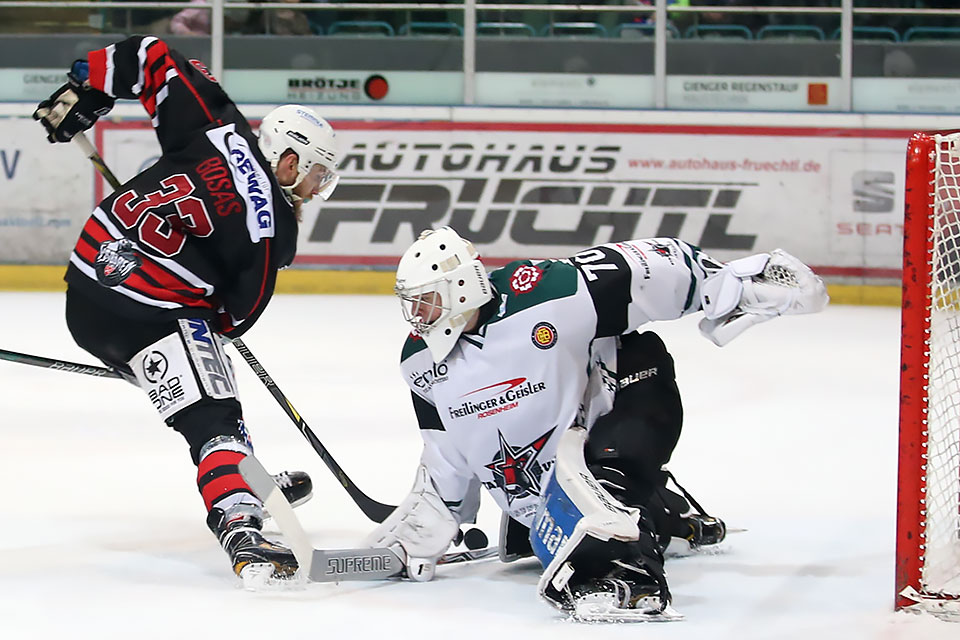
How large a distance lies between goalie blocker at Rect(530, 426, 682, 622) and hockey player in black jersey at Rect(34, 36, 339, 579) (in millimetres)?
689

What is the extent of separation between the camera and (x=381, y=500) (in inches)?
133

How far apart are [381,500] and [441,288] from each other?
105 centimetres

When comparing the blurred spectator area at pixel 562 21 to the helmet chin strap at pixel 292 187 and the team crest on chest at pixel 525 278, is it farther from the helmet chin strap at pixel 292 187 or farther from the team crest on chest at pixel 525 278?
the team crest on chest at pixel 525 278

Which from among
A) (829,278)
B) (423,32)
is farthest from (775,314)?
(423,32)

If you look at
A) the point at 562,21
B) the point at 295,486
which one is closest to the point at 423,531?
the point at 295,486

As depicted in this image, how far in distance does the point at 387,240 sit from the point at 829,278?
8.81 feet

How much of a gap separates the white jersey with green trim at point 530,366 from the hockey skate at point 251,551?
343mm

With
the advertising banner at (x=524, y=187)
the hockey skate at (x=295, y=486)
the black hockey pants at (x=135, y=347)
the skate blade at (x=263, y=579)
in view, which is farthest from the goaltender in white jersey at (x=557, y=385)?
the advertising banner at (x=524, y=187)

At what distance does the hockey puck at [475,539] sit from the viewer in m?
2.78

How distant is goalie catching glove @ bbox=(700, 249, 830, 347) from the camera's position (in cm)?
258

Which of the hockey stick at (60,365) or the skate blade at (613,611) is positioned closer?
the skate blade at (613,611)

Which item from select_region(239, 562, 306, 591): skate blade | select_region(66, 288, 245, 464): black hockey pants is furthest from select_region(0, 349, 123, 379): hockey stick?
select_region(239, 562, 306, 591): skate blade

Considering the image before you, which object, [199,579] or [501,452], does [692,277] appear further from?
[199,579]

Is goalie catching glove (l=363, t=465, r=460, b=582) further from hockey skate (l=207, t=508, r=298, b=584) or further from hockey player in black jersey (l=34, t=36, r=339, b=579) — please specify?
hockey player in black jersey (l=34, t=36, r=339, b=579)
